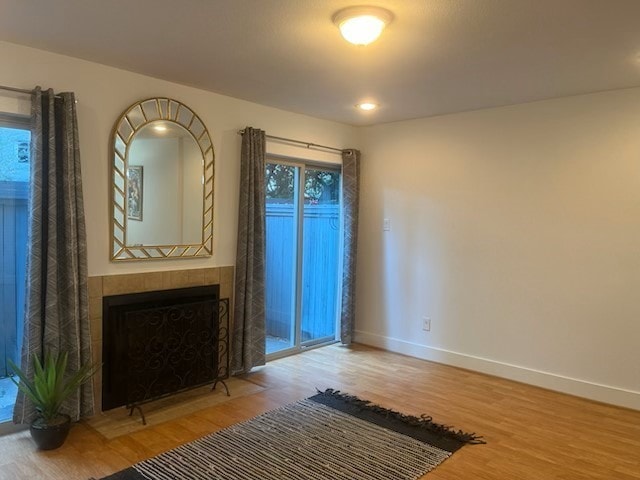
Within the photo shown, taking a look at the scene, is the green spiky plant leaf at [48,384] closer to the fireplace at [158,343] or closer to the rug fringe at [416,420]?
the fireplace at [158,343]

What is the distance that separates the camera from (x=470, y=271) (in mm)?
4188

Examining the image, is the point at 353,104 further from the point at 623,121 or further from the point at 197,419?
the point at 197,419

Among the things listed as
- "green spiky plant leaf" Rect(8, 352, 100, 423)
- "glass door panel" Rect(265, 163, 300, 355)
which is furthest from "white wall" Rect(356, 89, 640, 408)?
"green spiky plant leaf" Rect(8, 352, 100, 423)

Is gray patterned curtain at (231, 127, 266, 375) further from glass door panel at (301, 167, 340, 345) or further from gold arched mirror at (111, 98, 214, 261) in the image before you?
glass door panel at (301, 167, 340, 345)

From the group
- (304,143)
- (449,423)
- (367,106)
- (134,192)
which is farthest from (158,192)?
(449,423)

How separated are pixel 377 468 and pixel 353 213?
9.09 ft

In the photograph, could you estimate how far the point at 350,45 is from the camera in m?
2.59

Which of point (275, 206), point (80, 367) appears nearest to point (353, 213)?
point (275, 206)

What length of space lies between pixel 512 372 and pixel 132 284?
312 cm

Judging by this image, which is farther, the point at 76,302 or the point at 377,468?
the point at 76,302

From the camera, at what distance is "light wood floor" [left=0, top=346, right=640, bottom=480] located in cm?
250

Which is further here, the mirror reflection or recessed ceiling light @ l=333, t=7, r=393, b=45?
the mirror reflection

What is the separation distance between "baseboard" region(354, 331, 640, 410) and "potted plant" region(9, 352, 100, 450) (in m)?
2.96

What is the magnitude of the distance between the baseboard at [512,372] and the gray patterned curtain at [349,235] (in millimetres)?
301
